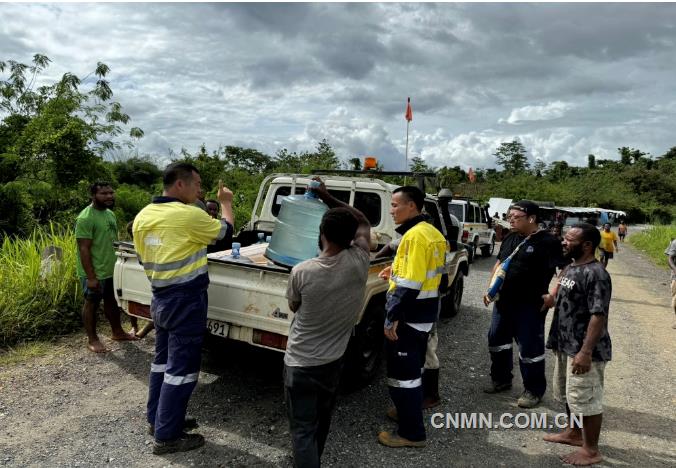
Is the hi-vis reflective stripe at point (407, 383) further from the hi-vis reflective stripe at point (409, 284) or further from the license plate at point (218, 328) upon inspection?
the license plate at point (218, 328)

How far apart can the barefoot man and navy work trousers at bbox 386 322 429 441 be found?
0.98m

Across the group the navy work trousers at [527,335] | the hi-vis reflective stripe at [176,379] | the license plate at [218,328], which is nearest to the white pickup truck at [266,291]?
the license plate at [218,328]

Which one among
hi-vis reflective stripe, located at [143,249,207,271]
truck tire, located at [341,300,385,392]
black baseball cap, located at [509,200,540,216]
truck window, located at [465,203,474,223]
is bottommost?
truck tire, located at [341,300,385,392]

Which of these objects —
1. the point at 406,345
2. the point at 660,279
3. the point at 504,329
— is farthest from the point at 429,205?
the point at 660,279

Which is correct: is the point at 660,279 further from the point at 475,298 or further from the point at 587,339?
the point at 587,339

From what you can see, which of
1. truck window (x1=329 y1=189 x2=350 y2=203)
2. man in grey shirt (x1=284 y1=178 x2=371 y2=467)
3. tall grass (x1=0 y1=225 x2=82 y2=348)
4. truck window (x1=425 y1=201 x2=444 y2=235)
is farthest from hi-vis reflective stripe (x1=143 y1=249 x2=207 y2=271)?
truck window (x1=425 y1=201 x2=444 y2=235)

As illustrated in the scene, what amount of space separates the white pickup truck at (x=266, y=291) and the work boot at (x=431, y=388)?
49 centimetres

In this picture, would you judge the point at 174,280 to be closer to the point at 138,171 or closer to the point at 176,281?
the point at 176,281

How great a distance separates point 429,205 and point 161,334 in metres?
3.60

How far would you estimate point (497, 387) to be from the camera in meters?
4.08

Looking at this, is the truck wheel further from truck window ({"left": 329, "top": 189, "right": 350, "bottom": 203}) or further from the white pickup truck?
truck window ({"left": 329, "top": 189, "right": 350, "bottom": 203})

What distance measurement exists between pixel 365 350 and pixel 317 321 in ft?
5.61

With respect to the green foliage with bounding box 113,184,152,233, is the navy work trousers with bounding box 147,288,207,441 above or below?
below

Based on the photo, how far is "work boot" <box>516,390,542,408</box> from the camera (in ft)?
12.5
